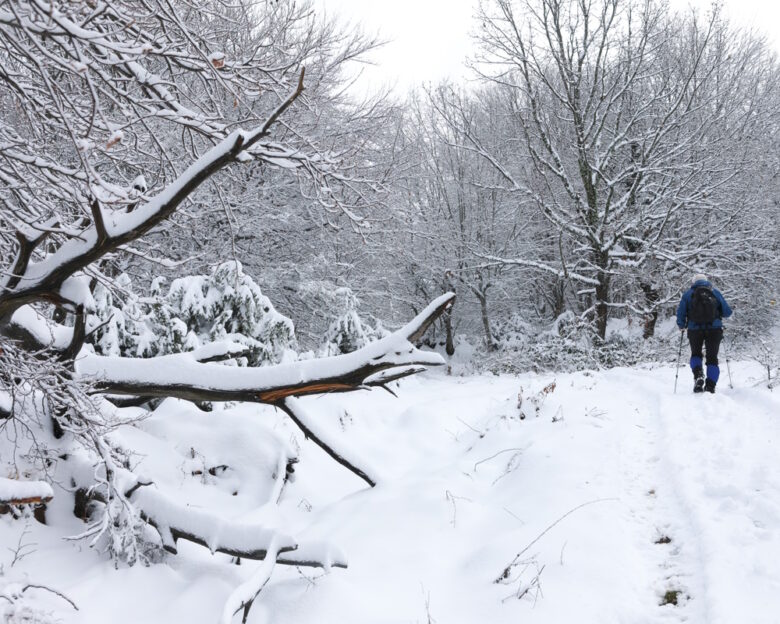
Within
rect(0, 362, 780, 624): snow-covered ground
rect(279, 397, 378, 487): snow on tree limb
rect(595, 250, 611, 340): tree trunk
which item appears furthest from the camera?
rect(595, 250, 611, 340): tree trunk

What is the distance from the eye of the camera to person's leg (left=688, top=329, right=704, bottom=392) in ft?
26.4

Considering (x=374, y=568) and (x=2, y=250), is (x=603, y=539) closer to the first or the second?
(x=374, y=568)

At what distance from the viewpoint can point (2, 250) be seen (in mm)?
3482

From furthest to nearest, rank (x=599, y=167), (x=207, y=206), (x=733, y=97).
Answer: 1. (x=733, y=97)
2. (x=599, y=167)
3. (x=207, y=206)

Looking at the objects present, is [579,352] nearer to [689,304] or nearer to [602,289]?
[602,289]

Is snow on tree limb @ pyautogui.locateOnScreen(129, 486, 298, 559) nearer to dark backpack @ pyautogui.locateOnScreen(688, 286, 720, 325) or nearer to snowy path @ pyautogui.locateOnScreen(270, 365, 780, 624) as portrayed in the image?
snowy path @ pyautogui.locateOnScreen(270, 365, 780, 624)

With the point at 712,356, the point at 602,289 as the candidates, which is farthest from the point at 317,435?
the point at 602,289

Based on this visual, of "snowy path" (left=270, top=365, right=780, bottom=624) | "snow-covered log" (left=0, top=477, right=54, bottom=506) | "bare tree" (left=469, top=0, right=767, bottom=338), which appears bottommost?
"snowy path" (left=270, top=365, right=780, bottom=624)

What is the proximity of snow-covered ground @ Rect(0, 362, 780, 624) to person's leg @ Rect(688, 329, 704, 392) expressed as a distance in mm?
1189

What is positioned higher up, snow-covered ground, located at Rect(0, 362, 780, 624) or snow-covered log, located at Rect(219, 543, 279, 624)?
snow-covered log, located at Rect(219, 543, 279, 624)

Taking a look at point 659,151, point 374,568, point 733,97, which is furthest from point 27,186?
point 733,97

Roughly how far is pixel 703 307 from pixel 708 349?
0.69m

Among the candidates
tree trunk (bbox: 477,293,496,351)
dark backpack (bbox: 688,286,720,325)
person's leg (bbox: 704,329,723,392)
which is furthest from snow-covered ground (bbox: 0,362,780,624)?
tree trunk (bbox: 477,293,496,351)

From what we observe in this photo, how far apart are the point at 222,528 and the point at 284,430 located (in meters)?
3.10
